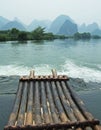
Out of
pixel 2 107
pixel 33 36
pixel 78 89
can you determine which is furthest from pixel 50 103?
pixel 33 36

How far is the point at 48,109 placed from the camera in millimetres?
7344

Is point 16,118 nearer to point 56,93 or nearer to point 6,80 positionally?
point 56,93

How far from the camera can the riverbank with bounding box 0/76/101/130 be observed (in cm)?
1037

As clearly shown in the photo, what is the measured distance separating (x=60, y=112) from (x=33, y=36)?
71.0 meters

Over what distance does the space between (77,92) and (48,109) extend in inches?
239

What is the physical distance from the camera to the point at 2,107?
10797 millimetres

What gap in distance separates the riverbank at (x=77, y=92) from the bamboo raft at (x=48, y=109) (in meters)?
1.37

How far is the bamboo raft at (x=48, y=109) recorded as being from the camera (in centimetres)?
598

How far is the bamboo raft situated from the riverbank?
1.37 metres

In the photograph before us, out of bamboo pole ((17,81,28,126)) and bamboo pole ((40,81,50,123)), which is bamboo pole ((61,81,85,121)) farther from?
bamboo pole ((17,81,28,126))

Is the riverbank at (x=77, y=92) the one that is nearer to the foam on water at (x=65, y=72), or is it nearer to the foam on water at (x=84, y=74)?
the foam on water at (x=84, y=74)

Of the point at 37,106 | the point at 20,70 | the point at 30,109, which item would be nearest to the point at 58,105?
the point at 37,106

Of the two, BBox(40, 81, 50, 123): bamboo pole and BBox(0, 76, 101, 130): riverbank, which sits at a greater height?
BBox(40, 81, 50, 123): bamboo pole

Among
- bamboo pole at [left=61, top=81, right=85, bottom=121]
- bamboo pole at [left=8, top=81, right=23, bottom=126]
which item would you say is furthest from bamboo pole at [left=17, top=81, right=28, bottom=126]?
bamboo pole at [left=61, top=81, right=85, bottom=121]
